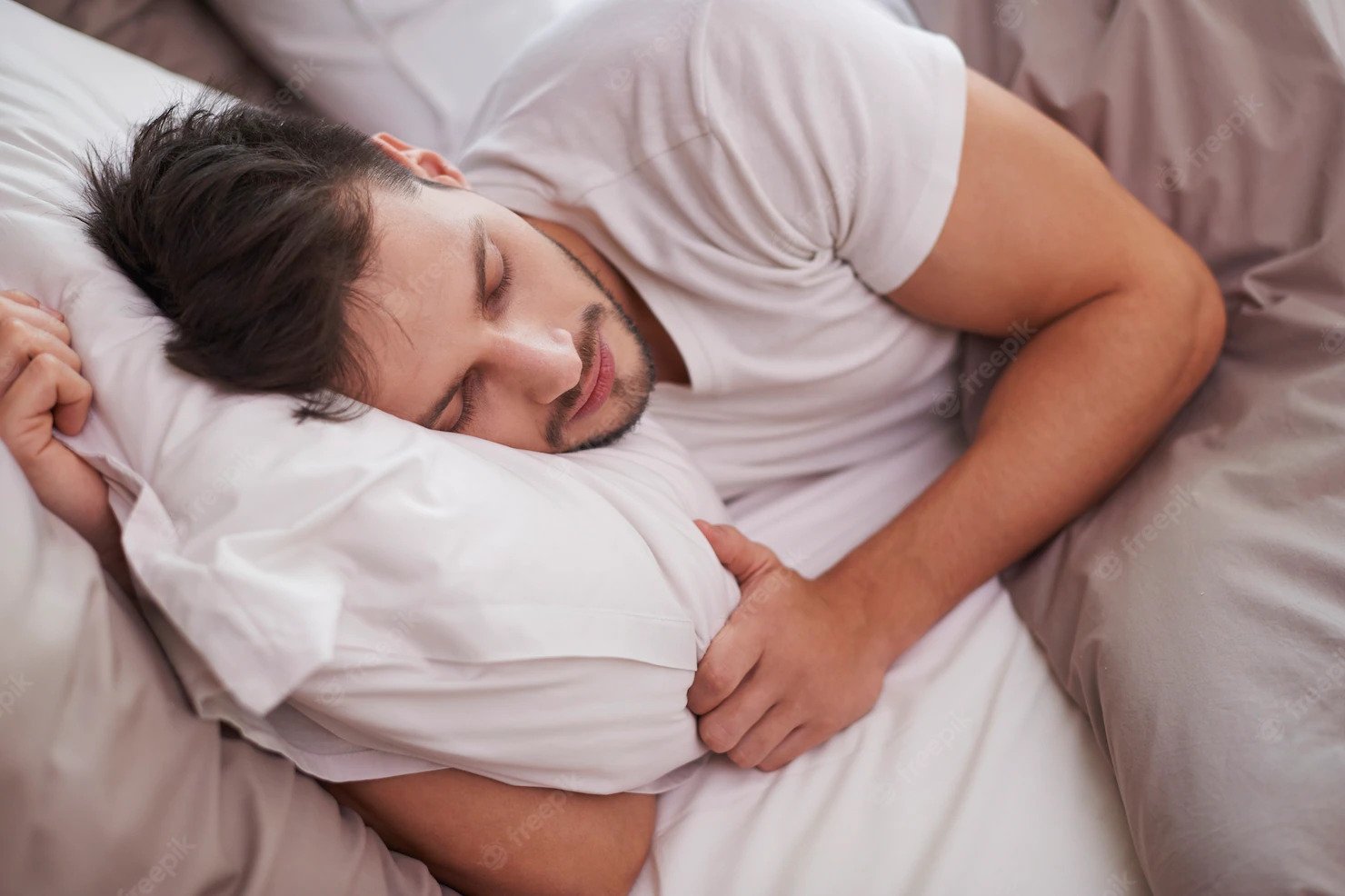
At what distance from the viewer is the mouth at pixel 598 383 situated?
3.12 ft

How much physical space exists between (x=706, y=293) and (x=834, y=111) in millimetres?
234

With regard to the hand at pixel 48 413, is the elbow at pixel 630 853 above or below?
below

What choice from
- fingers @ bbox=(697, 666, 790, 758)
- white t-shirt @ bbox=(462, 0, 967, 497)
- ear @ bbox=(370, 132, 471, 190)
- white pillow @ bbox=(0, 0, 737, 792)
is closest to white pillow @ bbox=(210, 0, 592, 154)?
white t-shirt @ bbox=(462, 0, 967, 497)

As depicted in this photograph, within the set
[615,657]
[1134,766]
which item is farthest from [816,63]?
[1134,766]

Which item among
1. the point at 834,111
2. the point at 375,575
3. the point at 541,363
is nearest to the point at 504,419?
the point at 541,363

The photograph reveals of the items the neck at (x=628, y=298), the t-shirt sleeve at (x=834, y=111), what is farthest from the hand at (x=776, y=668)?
the t-shirt sleeve at (x=834, y=111)

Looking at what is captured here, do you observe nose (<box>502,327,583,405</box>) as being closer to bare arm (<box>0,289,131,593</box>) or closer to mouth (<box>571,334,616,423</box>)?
mouth (<box>571,334,616,423</box>)

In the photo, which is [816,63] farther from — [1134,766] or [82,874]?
[82,874]

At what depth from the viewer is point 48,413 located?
75 cm

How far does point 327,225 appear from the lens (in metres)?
0.83

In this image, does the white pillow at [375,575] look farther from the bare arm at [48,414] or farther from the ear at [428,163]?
the ear at [428,163]

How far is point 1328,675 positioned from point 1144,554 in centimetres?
20

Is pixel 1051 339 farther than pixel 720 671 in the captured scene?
Yes

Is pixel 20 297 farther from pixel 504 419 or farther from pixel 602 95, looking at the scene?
pixel 602 95
